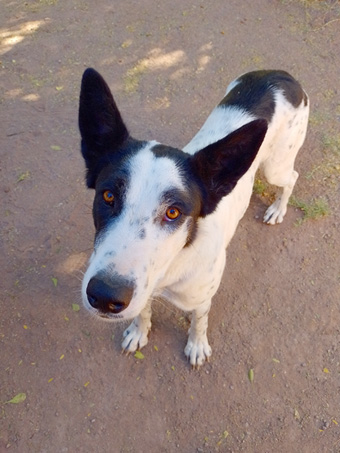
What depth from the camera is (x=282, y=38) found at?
7328mm

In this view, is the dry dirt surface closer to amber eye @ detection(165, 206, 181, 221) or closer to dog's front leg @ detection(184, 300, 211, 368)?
dog's front leg @ detection(184, 300, 211, 368)

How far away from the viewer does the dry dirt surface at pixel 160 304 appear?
142 inches

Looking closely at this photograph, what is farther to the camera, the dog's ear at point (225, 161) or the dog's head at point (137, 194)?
the dog's ear at point (225, 161)

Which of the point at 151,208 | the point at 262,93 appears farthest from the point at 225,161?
the point at 262,93

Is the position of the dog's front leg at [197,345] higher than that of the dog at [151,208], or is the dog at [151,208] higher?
the dog at [151,208]

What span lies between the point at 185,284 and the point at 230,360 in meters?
1.34

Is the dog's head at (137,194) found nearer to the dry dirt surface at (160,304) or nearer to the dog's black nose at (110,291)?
the dog's black nose at (110,291)

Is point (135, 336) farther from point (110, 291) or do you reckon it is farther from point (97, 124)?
point (97, 124)

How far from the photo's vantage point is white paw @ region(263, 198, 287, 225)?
493 centimetres

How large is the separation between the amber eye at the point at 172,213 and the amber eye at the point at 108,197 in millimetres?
327

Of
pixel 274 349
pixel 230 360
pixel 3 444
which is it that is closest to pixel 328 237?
pixel 274 349

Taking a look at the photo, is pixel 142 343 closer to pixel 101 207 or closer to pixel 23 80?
pixel 101 207

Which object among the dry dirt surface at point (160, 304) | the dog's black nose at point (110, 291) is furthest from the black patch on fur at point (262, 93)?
the dog's black nose at point (110, 291)

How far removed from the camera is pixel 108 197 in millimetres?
2428
